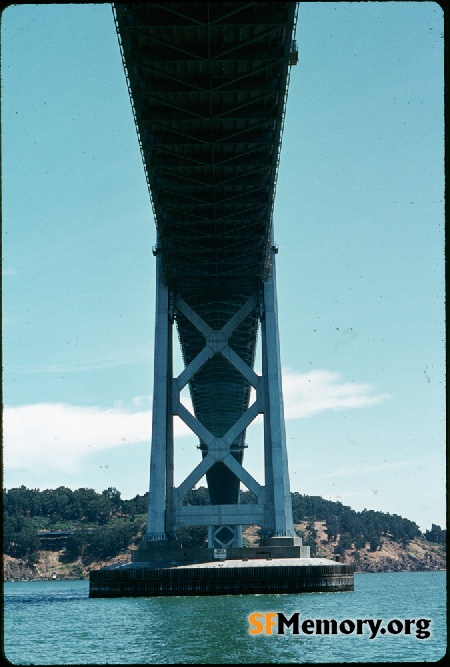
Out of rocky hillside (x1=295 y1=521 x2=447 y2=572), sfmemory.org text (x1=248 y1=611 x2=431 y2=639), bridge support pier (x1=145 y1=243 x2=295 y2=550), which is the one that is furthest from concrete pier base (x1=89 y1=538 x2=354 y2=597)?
rocky hillside (x1=295 y1=521 x2=447 y2=572)

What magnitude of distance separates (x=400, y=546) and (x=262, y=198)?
132 metres

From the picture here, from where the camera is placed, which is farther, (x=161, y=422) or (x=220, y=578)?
(x=161, y=422)

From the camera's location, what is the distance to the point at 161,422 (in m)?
43.9

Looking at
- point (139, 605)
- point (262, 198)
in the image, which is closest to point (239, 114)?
point (262, 198)

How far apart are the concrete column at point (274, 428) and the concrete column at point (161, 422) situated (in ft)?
15.6

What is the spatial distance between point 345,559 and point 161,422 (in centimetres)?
11586

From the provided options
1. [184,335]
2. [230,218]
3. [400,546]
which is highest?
[230,218]

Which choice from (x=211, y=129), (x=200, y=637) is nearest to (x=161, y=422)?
(x=211, y=129)

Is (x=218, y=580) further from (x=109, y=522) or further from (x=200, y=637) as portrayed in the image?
(x=109, y=522)

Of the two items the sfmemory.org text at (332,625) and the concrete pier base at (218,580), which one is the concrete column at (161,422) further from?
the sfmemory.org text at (332,625)

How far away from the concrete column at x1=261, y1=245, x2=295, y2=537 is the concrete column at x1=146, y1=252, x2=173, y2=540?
4.77 meters

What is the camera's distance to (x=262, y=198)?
41.5m

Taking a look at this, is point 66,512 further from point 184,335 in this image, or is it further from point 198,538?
point 184,335

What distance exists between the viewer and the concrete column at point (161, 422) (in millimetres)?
41594
